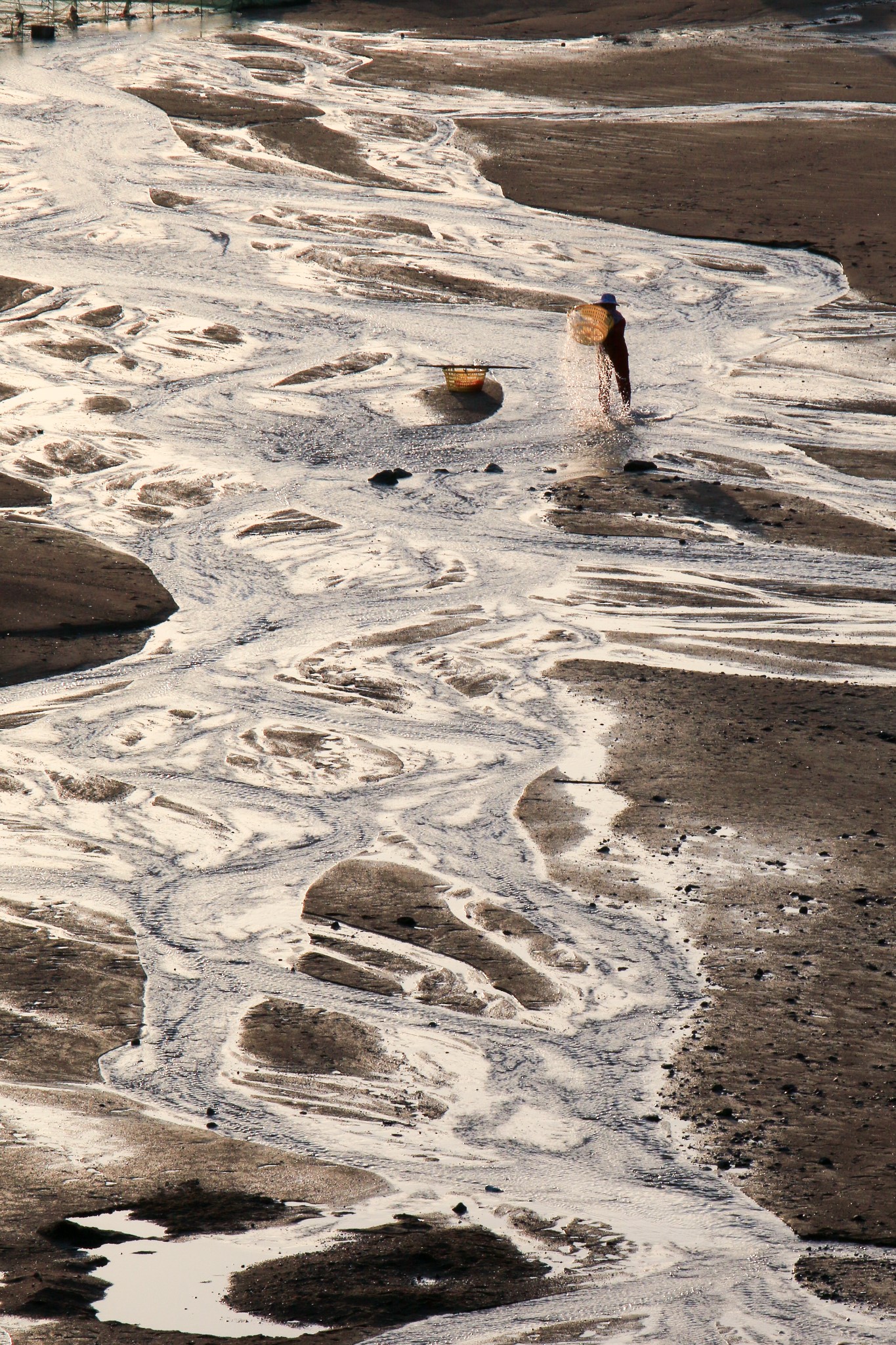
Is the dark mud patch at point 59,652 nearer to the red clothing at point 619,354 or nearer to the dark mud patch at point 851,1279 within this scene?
the red clothing at point 619,354

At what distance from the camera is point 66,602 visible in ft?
42.0

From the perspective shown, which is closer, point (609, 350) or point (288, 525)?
point (288, 525)

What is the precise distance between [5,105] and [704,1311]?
2684cm

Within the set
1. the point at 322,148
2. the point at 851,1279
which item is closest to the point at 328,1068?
the point at 851,1279

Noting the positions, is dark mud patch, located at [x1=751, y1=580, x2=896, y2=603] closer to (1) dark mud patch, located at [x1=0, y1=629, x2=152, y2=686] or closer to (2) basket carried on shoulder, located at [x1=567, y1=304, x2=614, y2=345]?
(2) basket carried on shoulder, located at [x1=567, y1=304, x2=614, y2=345]

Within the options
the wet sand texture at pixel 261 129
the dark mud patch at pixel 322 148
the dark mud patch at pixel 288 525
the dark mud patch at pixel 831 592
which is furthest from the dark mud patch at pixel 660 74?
the dark mud patch at pixel 831 592

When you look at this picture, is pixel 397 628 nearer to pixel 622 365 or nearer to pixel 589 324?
pixel 622 365

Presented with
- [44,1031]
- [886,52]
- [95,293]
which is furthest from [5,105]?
[44,1031]

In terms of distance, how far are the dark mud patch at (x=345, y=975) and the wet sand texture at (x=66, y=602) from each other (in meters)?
4.33

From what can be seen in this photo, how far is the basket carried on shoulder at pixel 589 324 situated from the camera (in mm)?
17125

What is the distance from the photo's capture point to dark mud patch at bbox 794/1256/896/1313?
230 inches

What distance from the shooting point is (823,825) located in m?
9.44

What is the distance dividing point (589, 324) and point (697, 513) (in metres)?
4.91

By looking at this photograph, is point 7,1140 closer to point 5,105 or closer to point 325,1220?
point 325,1220
